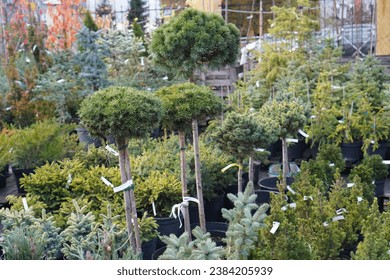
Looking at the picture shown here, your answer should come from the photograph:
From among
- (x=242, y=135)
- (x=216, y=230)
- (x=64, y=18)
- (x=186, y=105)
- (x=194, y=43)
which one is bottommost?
(x=216, y=230)

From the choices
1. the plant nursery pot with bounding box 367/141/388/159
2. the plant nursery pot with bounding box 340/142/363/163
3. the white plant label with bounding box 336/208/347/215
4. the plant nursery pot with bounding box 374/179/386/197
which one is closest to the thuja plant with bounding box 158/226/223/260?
the white plant label with bounding box 336/208/347/215

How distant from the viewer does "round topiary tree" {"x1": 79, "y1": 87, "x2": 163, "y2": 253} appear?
3.16m

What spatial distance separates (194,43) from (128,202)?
48.3 inches

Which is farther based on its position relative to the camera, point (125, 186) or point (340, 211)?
point (340, 211)

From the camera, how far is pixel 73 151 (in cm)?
598

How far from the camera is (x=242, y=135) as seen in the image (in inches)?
162

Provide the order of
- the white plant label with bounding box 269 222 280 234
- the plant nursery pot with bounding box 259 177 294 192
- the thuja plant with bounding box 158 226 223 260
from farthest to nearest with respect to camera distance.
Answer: the plant nursery pot with bounding box 259 177 294 192 → the white plant label with bounding box 269 222 280 234 → the thuja plant with bounding box 158 226 223 260

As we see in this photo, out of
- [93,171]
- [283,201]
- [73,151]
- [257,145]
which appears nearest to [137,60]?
[73,151]

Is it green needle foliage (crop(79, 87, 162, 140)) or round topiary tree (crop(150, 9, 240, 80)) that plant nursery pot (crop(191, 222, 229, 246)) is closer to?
round topiary tree (crop(150, 9, 240, 80))

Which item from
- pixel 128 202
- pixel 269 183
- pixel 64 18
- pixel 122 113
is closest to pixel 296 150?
pixel 269 183

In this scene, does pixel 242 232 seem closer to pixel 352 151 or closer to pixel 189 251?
pixel 189 251

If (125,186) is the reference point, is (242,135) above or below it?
above

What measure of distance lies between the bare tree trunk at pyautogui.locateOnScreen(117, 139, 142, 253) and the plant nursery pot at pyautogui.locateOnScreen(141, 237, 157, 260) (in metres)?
0.19

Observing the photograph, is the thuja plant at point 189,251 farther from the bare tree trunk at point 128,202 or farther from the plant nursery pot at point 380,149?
the plant nursery pot at point 380,149
